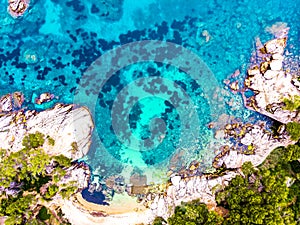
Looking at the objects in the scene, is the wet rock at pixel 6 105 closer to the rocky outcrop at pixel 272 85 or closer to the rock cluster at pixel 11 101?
the rock cluster at pixel 11 101

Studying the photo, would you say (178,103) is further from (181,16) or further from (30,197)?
(30,197)

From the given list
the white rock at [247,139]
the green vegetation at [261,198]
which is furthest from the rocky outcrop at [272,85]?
the green vegetation at [261,198]

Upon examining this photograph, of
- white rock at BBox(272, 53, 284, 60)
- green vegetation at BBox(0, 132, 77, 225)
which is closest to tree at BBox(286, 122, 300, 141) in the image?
white rock at BBox(272, 53, 284, 60)

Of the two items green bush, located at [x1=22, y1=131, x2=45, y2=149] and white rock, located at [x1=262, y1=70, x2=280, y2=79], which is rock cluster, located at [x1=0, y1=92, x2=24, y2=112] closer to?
green bush, located at [x1=22, y1=131, x2=45, y2=149]

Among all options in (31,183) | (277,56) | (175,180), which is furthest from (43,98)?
(277,56)

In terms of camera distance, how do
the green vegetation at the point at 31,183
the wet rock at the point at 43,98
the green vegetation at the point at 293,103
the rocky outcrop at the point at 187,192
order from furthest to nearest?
the wet rock at the point at 43,98
the rocky outcrop at the point at 187,192
the green vegetation at the point at 293,103
the green vegetation at the point at 31,183
